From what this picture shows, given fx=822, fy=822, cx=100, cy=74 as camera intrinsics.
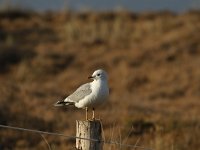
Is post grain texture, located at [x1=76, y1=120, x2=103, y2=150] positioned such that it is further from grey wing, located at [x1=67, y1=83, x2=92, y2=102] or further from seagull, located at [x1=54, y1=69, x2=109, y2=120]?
grey wing, located at [x1=67, y1=83, x2=92, y2=102]

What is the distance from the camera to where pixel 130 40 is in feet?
84.5

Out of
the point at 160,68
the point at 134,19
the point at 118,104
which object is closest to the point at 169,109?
the point at 118,104

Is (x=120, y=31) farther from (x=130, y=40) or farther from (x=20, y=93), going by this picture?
(x=20, y=93)

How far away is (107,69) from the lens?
23.2 m

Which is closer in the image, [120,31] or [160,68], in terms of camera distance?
[160,68]

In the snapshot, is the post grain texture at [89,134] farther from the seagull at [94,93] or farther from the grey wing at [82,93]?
the grey wing at [82,93]

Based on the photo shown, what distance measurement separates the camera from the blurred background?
48.4ft

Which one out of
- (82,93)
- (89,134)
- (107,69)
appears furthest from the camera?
(107,69)

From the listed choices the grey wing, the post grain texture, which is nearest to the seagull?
the grey wing

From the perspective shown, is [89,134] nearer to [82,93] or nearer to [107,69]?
[82,93]

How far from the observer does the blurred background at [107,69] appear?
14.8m

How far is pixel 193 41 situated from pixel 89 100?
1603cm

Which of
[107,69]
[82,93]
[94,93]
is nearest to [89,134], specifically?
[94,93]

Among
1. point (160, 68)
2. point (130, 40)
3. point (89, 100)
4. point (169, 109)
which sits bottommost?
point (89, 100)
